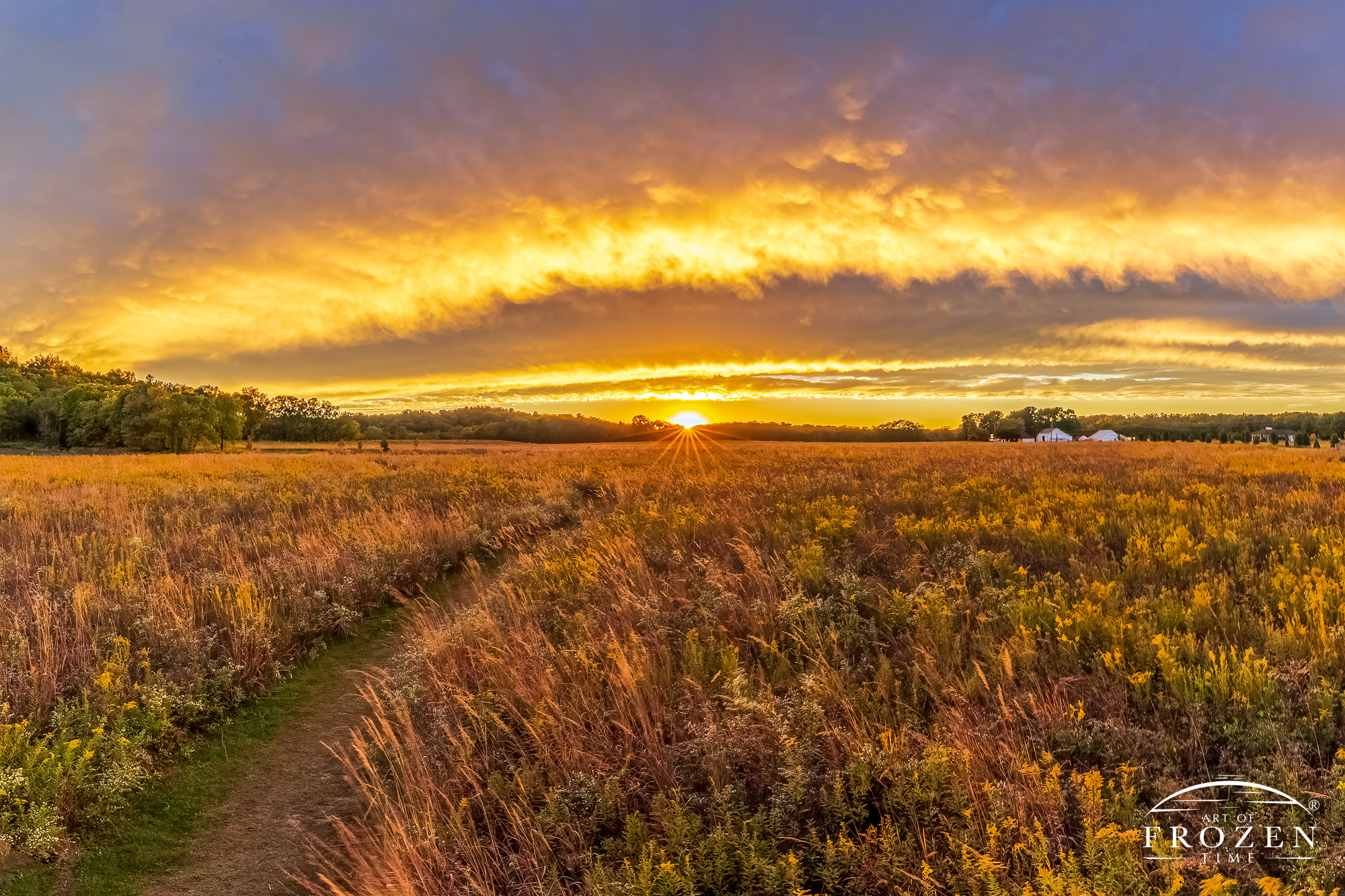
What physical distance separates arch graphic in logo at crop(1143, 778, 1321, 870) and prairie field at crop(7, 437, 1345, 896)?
9cm

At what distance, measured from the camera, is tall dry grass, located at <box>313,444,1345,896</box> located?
A: 3414mm

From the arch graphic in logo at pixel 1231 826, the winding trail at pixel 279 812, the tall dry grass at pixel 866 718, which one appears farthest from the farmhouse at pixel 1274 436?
the winding trail at pixel 279 812

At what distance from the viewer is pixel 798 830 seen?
3.78 m

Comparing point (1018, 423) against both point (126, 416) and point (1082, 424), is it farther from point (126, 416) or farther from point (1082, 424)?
point (126, 416)

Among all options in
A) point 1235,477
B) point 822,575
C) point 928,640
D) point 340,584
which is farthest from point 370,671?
point 1235,477

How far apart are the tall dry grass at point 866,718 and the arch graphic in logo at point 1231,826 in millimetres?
82

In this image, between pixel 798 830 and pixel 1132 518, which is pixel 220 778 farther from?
pixel 1132 518

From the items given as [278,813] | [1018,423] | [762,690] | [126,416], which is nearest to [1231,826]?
[762,690]

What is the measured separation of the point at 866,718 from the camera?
4.45 metres

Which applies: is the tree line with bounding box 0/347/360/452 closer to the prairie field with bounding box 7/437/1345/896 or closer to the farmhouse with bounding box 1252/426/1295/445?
the prairie field with bounding box 7/437/1345/896

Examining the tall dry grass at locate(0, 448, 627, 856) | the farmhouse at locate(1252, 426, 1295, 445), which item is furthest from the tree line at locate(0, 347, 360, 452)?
the farmhouse at locate(1252, 426, 1295, 445)

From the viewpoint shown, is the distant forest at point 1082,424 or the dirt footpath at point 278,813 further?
the distant forest at point 1082,424

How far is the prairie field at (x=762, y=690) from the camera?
351 cm

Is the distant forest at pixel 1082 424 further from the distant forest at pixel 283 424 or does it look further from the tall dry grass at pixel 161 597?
the tall dry grass at pixel 161 597
